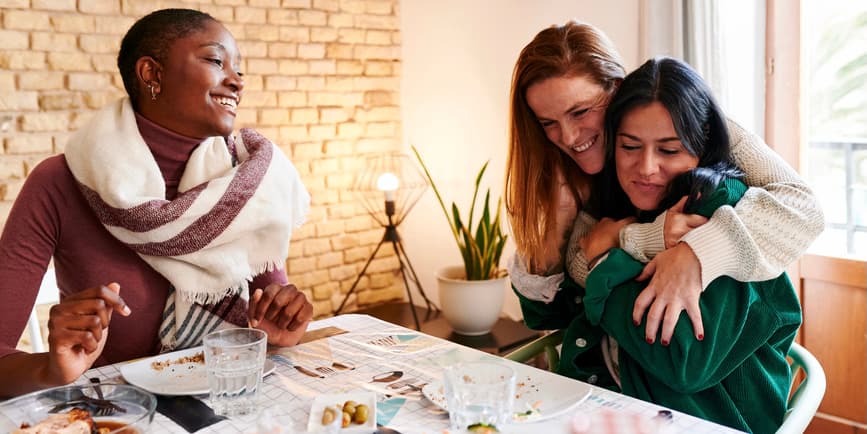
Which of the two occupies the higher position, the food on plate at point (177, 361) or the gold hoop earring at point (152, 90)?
the gold hoop earring at point (152, 90)

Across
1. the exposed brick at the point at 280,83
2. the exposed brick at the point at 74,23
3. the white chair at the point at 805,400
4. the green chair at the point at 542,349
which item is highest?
the exposed brick at the point at 74,23

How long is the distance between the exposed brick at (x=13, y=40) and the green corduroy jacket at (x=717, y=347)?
2505 mm

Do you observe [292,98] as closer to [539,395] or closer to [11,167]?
[11,167]

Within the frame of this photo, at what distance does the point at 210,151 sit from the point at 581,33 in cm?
89

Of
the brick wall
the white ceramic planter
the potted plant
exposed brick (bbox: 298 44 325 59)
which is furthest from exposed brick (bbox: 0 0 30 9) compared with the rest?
the white ceramic planter

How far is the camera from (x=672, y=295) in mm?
1322

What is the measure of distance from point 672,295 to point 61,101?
263 cm

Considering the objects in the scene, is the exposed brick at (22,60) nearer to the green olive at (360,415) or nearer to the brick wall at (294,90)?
the brick wall at (294,90)

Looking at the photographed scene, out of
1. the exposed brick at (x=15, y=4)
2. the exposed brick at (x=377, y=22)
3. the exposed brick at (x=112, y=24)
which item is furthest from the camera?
the exposed brick at (x=377, y=22)

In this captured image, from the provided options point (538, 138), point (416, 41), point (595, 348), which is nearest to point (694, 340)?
point (595, 348)

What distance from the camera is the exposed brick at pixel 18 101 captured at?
114 inches

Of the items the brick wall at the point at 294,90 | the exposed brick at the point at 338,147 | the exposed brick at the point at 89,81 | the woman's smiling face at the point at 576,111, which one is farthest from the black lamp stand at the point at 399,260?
the woman's smiling face at the point at 576,111

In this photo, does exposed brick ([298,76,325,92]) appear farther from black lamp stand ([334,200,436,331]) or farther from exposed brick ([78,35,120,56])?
exposed brick ([78,35,120,56])

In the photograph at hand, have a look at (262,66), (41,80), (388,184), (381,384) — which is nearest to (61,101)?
(41,80)
